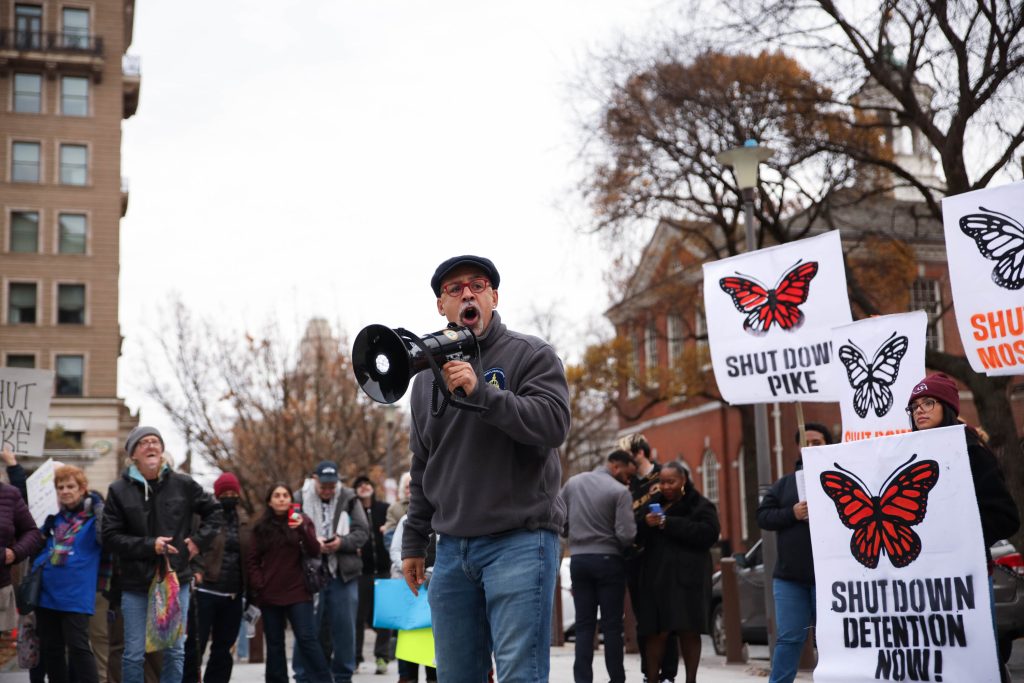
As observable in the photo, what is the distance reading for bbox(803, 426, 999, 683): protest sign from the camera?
6.23 metres

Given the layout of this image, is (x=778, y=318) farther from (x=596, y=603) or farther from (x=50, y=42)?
(x=50, y=42)

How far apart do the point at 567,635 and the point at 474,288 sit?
53.9 ft

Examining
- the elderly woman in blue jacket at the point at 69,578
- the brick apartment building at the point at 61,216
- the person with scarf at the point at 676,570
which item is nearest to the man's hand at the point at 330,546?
the elderly woman in blue jacket at the point at 69,578

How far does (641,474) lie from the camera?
11.6 metres

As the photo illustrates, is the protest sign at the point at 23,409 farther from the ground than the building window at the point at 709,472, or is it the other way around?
the building window at the point at 709,472

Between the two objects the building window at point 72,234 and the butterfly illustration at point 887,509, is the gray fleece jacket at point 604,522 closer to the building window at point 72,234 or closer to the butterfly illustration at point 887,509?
the butterfly illustration at point 887,509

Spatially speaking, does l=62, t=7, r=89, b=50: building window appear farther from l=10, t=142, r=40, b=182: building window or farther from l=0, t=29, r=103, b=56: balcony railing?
l=10, t=142, r=40, b=182: building window

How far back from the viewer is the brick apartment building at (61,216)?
6412cm

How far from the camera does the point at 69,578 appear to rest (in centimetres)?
980

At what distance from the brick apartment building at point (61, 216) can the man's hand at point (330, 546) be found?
177ft

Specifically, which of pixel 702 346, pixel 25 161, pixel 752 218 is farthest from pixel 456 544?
pixel 25 161

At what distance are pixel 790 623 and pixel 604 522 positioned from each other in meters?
2.41

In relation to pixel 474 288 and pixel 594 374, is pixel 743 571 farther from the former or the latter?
pixel 594 374

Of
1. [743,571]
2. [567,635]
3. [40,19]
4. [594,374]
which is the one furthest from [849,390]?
[40,19]
